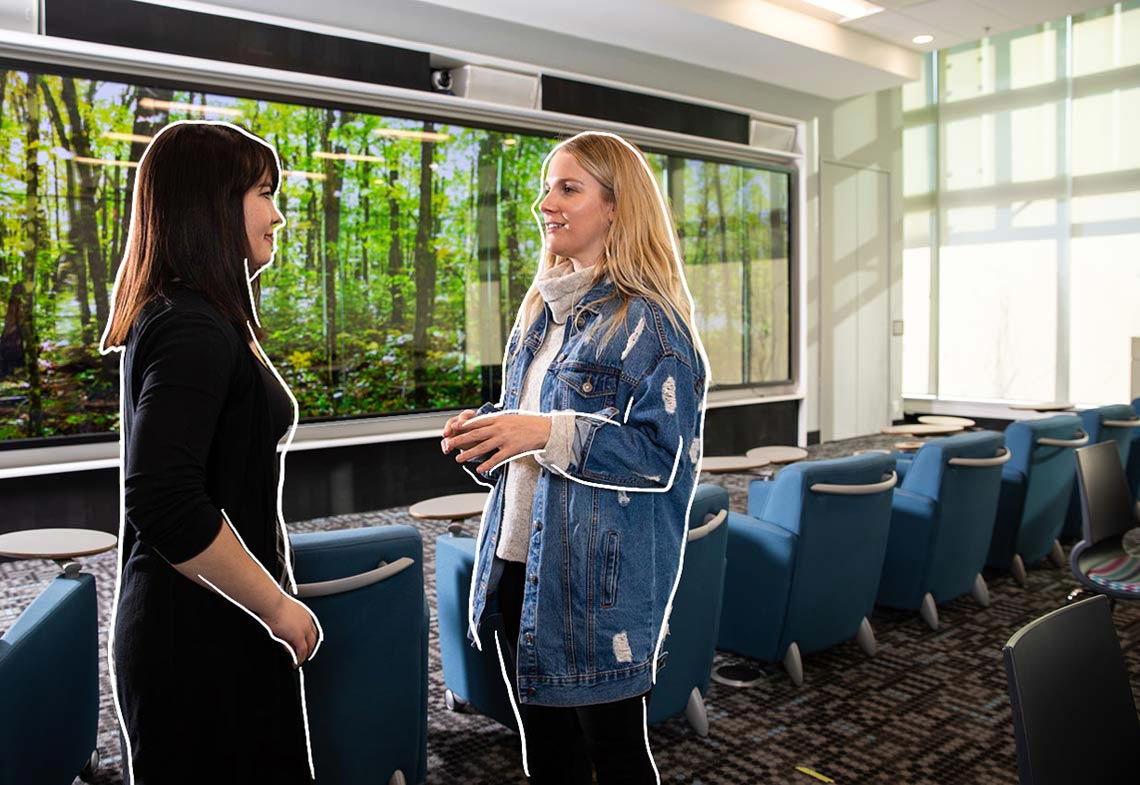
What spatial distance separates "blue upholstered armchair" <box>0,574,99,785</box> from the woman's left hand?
104 centimetres

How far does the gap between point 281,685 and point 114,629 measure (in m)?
0.22

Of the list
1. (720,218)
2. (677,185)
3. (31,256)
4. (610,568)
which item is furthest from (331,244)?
(610,568)

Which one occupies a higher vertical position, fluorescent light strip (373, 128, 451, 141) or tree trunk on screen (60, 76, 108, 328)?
fluorescent light strip (373, 128, 451, 141)

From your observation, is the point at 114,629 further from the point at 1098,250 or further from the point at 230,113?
the point at 1098,250

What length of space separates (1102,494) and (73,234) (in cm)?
512

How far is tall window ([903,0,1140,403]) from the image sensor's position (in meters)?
9.41

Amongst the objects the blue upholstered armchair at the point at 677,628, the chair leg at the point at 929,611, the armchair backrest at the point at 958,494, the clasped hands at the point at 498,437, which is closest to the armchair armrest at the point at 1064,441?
the armchair backrest at the point at 958,494

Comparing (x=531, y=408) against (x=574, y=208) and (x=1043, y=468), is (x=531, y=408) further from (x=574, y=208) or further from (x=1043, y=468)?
(x=1043, y=468)

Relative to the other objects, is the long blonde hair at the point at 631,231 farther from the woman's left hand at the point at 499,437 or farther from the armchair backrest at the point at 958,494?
the armchair backrest at the point at 958,494

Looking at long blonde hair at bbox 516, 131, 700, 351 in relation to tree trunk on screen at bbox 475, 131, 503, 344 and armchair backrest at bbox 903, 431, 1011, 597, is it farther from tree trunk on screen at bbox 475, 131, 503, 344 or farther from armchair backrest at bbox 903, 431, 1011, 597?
tree trunk on screen at bbox 475, 131, 503, 344

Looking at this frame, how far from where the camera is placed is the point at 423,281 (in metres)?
6.57

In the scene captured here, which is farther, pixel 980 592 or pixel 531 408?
pixel 980 592

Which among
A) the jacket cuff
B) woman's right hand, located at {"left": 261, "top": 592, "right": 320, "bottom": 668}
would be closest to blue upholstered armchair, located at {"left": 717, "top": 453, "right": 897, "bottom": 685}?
the jacket cuff

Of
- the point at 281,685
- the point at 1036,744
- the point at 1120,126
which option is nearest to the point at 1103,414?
the point at 1036,744
